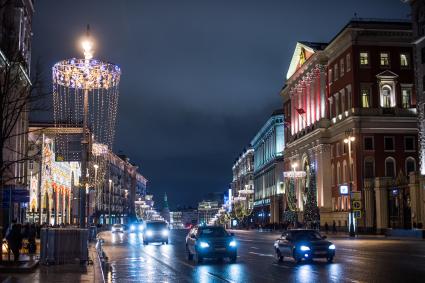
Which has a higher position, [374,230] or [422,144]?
[422,144]

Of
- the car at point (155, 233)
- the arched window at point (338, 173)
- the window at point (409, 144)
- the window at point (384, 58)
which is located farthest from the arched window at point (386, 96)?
the car at point (155, 233)

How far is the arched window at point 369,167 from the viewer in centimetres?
7606

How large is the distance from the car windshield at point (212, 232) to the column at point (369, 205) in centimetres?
4187

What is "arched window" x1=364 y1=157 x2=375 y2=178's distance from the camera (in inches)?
2995

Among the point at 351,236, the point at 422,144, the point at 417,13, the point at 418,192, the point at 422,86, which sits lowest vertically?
the point at 351,236

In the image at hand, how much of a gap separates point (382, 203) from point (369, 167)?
11.4 meters

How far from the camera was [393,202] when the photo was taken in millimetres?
63969

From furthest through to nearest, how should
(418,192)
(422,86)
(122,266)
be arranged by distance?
(422,86) < (418,192) < (122,266)

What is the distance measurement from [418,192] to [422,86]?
1091cm

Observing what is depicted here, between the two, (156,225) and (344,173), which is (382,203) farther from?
(156,225)

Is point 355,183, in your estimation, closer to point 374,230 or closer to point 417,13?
point 374,230

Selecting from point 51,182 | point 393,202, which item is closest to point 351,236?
point 393,202

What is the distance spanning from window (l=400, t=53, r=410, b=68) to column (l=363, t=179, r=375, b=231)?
651 inches

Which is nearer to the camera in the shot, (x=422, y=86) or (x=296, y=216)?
(x=422, y=86)
